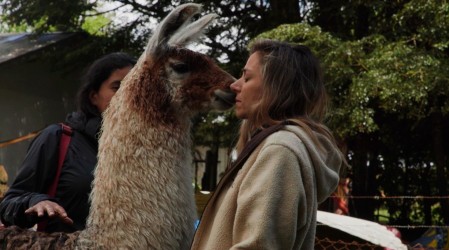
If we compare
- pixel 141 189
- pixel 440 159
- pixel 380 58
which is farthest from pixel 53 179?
pixel 440 159

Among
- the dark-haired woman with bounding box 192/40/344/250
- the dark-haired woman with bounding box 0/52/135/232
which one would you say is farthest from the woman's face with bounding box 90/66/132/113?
the dark-haired woman with bounding box 192/40/344/250

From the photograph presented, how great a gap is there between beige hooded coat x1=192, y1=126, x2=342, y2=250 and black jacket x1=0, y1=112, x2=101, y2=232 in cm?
85

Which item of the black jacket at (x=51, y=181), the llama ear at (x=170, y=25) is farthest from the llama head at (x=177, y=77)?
the black jacket at (x=51, y=181)

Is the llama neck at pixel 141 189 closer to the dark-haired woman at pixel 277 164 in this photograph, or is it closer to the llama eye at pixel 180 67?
the llama eye at pixel 180 67

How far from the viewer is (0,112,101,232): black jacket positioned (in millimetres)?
2373

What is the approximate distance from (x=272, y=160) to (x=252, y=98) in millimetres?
275

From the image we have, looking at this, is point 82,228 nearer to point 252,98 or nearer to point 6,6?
point 252,98

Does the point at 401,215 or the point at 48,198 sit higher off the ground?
the point at 48,198

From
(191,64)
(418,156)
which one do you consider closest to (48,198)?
(191,64)

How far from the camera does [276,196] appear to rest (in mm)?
1546

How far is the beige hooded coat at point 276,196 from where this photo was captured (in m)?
1.54

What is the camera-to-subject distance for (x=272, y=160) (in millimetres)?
1583

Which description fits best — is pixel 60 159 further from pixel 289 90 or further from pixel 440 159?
pixel 440 159

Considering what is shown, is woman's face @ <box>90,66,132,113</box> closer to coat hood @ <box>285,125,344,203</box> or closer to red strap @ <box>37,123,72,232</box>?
red strap @ <box>37,123,72,232</box>
